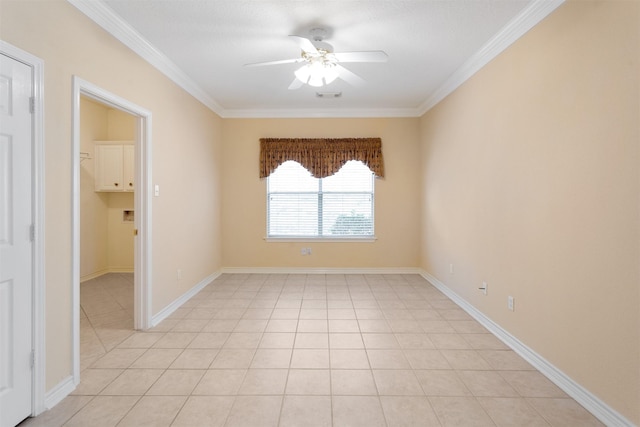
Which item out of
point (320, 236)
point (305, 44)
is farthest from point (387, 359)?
point (320, 236)

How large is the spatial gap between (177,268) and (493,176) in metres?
3.59

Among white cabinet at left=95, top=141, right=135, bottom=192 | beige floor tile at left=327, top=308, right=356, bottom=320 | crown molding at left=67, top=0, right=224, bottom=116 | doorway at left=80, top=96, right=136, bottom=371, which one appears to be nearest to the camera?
crown molding at left=67, top=0, right=224, bottom=116

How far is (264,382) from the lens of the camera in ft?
7.62

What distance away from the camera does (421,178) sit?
5.53 meters

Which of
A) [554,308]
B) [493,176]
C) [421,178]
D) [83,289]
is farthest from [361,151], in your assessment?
[83,289]

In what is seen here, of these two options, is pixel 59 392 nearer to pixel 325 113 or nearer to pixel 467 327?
pixel 467 327

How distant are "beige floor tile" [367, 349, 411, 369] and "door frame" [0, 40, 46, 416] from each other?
2164 mm

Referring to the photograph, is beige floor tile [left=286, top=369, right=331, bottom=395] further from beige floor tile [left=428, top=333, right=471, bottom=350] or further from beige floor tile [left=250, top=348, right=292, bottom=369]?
beige floor tile [left=428, top=333, right=471, bottom=350]

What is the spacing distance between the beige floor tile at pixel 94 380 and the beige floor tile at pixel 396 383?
1.90m

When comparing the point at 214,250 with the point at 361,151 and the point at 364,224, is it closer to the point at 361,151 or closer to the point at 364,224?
the point at 364,224

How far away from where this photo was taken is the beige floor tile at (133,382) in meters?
2.21

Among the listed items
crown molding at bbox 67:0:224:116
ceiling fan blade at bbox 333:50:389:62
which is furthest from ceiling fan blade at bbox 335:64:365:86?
crown molding at bbox 67:0:224:116

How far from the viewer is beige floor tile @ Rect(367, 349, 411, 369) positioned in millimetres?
2543

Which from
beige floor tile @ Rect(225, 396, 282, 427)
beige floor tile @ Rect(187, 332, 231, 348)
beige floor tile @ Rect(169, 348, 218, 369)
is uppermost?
beige floor tile @ Rect(187, 332, 231, 348)
